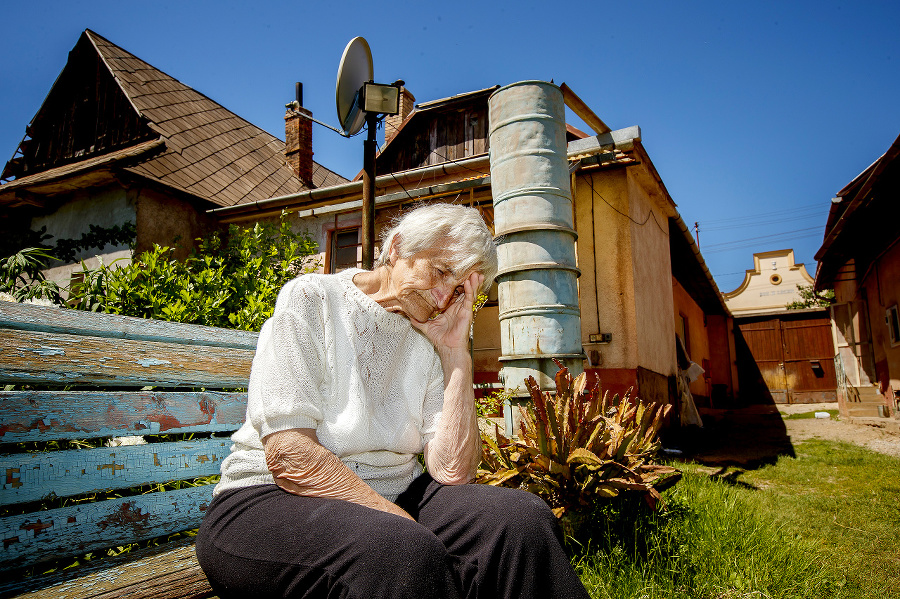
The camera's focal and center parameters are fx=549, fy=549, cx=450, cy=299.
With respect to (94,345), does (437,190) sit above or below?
above

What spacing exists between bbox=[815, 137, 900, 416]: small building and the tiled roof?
35.1ft

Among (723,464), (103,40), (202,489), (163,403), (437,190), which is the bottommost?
(723,464)

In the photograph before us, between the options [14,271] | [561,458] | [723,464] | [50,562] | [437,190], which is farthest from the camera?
[437,190]

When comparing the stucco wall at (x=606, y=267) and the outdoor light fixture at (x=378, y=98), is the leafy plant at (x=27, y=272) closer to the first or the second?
the outdoor light fixture at (x=378, y=98)

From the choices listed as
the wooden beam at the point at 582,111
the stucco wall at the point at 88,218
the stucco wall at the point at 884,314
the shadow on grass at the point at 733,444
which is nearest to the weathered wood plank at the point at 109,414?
the wooden beam at the point at 582,111

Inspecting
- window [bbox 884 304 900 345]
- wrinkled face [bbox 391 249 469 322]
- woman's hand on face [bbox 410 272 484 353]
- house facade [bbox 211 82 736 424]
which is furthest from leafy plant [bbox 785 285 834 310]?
wrinkled face [bbox 391 249 469 322]

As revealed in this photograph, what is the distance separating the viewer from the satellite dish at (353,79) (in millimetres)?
4734

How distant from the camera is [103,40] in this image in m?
12.4

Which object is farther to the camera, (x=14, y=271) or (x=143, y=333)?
(x=14, y=271)

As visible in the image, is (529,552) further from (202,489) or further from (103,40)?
(103,40)

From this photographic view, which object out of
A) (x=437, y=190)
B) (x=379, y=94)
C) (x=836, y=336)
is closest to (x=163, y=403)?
(x=379, y=94)

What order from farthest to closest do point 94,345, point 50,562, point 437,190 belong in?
point 437,190 < point 94,345 < point 50,562

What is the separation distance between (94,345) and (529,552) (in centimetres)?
130

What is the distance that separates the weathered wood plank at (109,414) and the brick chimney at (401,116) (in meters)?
11.2
